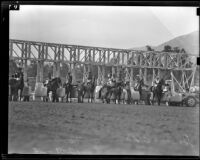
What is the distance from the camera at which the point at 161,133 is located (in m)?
3.14

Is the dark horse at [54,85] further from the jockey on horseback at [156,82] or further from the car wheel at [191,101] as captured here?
the car wheel at [191,101]

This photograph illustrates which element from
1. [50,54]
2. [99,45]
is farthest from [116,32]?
[50,54]

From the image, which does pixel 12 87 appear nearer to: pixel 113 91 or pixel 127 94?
pixel 113 91

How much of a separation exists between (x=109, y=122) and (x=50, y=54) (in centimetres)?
78

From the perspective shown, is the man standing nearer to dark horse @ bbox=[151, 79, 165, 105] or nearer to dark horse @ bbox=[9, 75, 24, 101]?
dark horse @ bbox=[9, 75, 24, 101]

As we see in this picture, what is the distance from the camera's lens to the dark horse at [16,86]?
3.12m

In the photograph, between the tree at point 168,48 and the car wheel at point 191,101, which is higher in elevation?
the tree at point 168,48

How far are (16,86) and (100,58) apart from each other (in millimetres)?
763

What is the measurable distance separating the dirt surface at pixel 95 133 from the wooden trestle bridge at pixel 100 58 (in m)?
0.31

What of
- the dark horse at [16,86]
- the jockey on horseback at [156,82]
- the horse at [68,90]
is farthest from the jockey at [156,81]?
the dark horse at [16,86]

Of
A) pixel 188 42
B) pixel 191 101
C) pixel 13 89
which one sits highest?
pixel 188 42

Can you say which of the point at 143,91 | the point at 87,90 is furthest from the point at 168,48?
the point at 87,90

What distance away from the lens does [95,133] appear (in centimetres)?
314

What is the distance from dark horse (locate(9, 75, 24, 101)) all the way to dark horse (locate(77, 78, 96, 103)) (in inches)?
19.7
